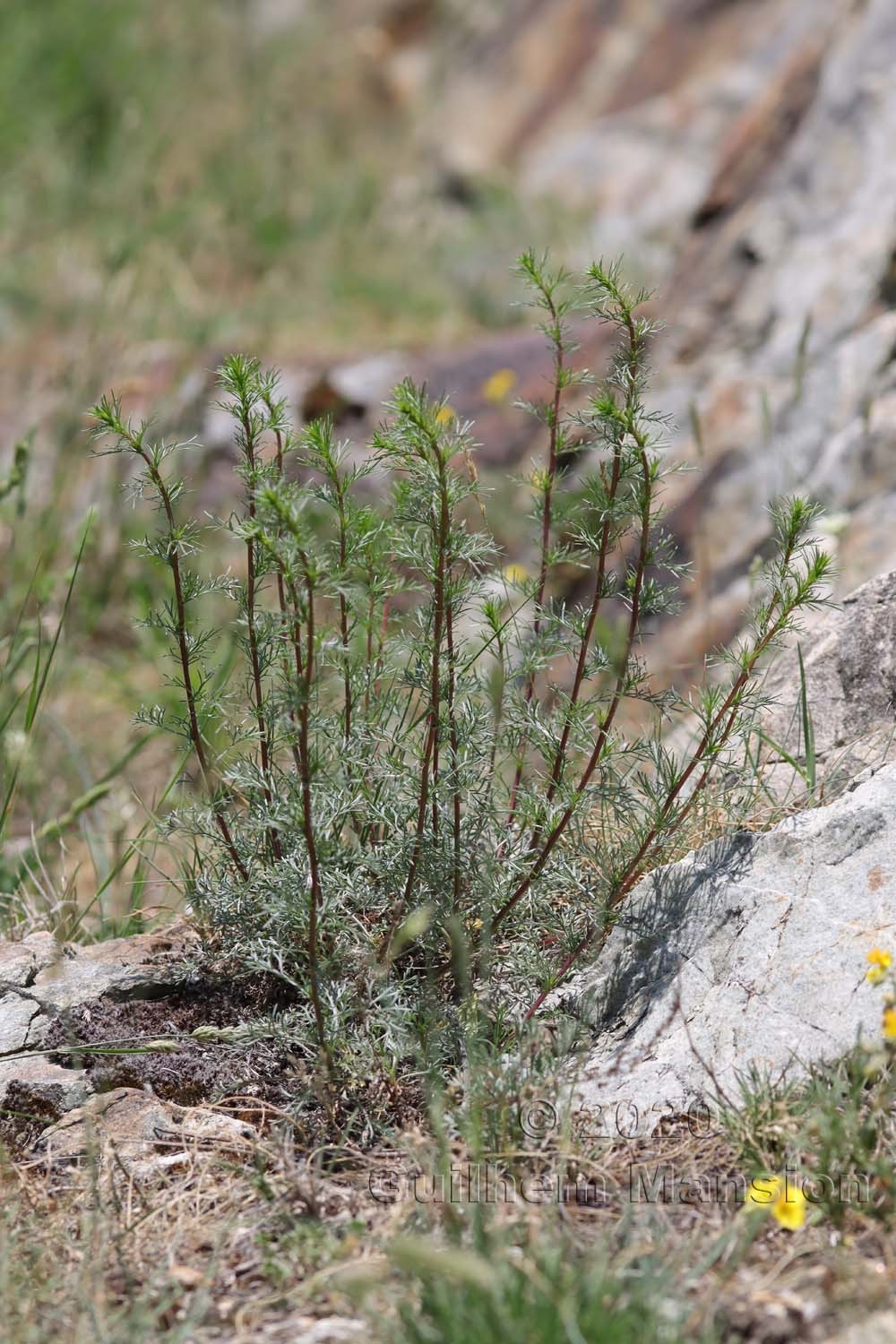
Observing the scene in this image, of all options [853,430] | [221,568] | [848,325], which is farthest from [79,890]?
[848,325]

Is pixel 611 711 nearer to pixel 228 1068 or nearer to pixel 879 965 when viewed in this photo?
pixel 879 965

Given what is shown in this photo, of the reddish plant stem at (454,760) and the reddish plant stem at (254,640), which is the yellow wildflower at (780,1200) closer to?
the reddish plant stem at (454,760)

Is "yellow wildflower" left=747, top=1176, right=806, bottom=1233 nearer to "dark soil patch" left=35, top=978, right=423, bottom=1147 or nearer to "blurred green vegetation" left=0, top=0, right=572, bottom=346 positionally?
"dark soil patch" left=35, top=978, right=423, bottom=1147

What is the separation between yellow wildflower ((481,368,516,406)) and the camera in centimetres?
485

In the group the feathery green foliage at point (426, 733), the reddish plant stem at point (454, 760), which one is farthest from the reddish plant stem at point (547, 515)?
the reddish plant stem at point (454, 760)

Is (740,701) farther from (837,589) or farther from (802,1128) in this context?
(837,589)

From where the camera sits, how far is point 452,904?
196 cm

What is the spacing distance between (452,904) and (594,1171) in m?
0.46

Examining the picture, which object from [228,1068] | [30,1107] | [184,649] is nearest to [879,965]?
[228,1068]

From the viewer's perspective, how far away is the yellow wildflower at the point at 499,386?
485 centimetres

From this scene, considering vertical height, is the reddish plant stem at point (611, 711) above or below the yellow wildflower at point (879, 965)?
above

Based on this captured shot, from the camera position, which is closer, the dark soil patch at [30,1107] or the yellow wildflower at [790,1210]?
the yellow wildflower at [790,1210]

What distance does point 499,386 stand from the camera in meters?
4.86

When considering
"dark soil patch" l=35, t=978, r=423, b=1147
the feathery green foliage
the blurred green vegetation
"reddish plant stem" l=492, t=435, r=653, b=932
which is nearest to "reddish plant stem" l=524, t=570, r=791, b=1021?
the feathery green foliage
